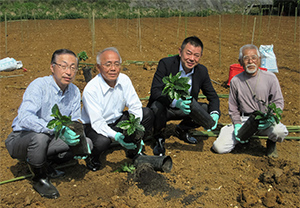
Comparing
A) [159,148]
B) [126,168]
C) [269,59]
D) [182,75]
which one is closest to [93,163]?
[126,168]

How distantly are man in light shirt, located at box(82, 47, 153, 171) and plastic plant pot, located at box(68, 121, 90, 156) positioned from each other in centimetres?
24

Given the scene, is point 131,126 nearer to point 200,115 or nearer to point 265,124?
point 200,115

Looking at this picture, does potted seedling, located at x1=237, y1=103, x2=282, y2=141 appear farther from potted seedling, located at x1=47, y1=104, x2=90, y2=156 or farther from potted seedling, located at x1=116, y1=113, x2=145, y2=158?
potted seedling, located at x1=47, y1=104, x2=90, y2=156

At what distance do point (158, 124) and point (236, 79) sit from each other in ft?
3.38

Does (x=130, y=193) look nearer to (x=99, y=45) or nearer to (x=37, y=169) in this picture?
(x=37, y=169)

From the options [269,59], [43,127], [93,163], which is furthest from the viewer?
[269,59]

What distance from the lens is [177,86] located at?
2764 mm

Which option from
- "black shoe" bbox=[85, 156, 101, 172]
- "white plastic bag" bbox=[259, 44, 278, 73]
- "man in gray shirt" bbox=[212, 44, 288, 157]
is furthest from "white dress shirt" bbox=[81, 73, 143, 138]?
"white plastic bag" bbox=[259, 44, 278, 73]

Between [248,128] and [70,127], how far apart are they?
1813 millimetres

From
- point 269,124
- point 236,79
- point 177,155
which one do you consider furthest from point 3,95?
point 269,124

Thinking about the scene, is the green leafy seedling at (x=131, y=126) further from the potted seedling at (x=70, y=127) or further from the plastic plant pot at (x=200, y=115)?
the plastic plant pot at (x=200, y=115)

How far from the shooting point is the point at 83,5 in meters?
21.5

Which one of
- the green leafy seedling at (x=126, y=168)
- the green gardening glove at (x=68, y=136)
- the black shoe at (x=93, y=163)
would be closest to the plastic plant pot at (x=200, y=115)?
the green leafy seedling at (x=126, y=168)

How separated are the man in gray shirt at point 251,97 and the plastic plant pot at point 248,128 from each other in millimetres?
67
